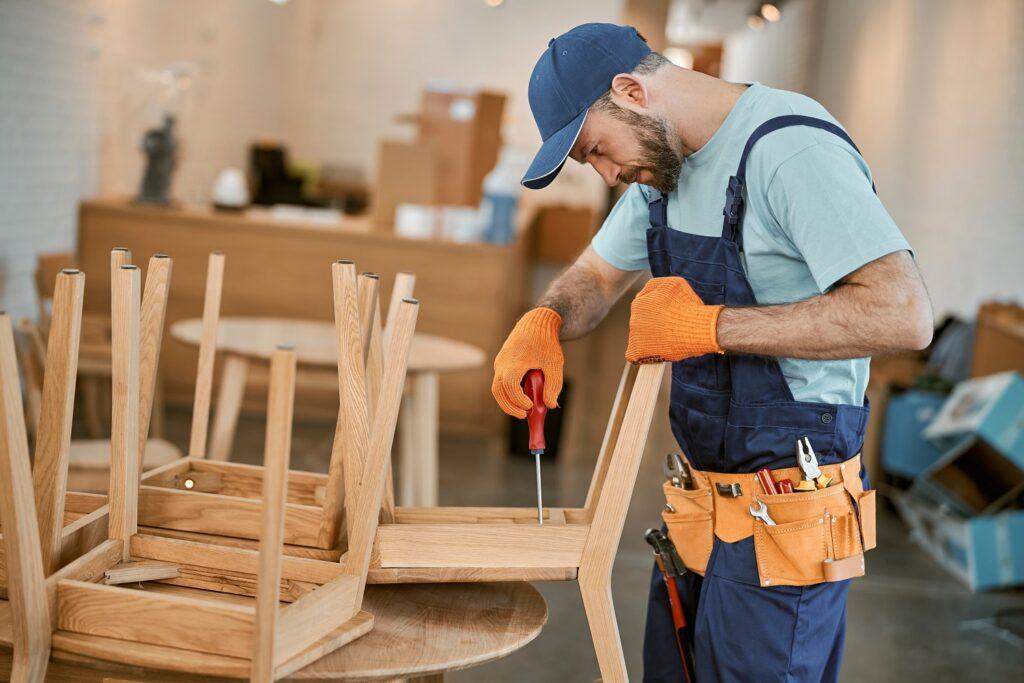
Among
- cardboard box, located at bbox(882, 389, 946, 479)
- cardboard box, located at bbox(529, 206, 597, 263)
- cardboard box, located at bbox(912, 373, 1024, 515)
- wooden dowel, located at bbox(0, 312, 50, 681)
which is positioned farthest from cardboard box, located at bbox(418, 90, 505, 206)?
wooden dowel, located at bbox(0, 312, 50, 681)

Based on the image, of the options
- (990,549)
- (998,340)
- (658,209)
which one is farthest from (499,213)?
(658,209)

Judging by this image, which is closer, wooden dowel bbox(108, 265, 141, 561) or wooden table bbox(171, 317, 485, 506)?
wooden dowel bbox(108, 265, 141, 561)

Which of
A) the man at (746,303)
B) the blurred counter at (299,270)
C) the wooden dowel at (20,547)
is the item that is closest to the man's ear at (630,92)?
the man at (746,303)

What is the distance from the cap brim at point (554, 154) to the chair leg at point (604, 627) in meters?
0.57

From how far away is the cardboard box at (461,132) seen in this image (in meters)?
6.57

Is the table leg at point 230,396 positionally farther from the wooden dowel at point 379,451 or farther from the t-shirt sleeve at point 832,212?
the t-shirt sleeve at point 832,212

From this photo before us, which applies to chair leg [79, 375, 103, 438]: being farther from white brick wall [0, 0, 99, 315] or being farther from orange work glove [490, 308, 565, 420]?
orange work glove [490, 308, 565, 420]

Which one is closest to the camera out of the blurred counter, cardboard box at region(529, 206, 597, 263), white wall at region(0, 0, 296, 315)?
white wall at region(0, 0, 296, 315)

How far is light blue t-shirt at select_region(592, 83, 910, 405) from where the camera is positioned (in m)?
1.42

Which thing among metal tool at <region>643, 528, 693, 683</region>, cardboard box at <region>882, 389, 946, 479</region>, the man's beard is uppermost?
the man's beard

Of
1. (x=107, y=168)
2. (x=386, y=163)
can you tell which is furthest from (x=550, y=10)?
(x=107, y=168)

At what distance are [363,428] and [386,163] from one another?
15.0ft

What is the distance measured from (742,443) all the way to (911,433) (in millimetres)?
3328

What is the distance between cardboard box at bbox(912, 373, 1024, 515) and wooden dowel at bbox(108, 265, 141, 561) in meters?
3.23
